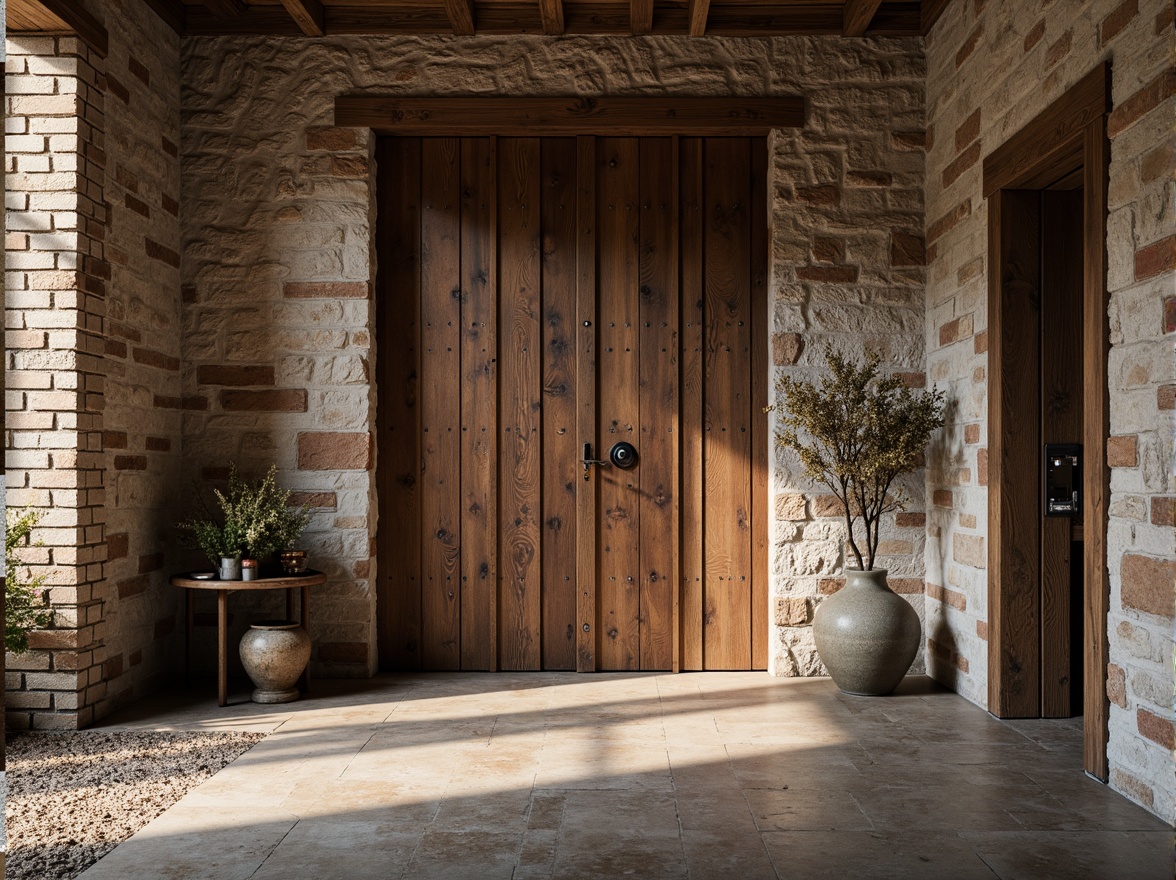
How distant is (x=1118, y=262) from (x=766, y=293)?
205cm

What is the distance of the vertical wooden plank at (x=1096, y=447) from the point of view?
316 cm

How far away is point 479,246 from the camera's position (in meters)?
4.99

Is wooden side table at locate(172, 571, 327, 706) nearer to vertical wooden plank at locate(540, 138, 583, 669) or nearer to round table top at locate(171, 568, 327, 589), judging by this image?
round table top at locate(171, 568, 327, 589)

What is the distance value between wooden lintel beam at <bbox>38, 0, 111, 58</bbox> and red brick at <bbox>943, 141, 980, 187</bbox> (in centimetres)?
366

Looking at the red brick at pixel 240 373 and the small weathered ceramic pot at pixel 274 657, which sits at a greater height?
the red brick at pixel 240 373

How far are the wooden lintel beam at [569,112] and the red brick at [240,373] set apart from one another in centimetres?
125

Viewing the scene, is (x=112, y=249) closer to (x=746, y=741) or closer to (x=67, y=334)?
(x=67, y=334)

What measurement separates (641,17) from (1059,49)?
1965 mm

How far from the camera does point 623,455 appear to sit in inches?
194

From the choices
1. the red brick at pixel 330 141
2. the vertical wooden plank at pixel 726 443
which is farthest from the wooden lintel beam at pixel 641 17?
the red brick at pixel 330 141

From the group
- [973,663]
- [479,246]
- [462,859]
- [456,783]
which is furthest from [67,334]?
[973,663]

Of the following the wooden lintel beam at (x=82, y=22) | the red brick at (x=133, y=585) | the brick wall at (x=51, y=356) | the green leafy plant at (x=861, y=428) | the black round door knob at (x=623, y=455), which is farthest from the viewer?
the black round door knob at (x=623, y=455)

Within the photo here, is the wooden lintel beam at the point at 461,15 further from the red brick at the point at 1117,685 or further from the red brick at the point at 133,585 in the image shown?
the red brick at the point at 1117,685

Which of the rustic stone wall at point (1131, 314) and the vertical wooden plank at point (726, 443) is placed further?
the vertical wooden plank at point (726, 443)
